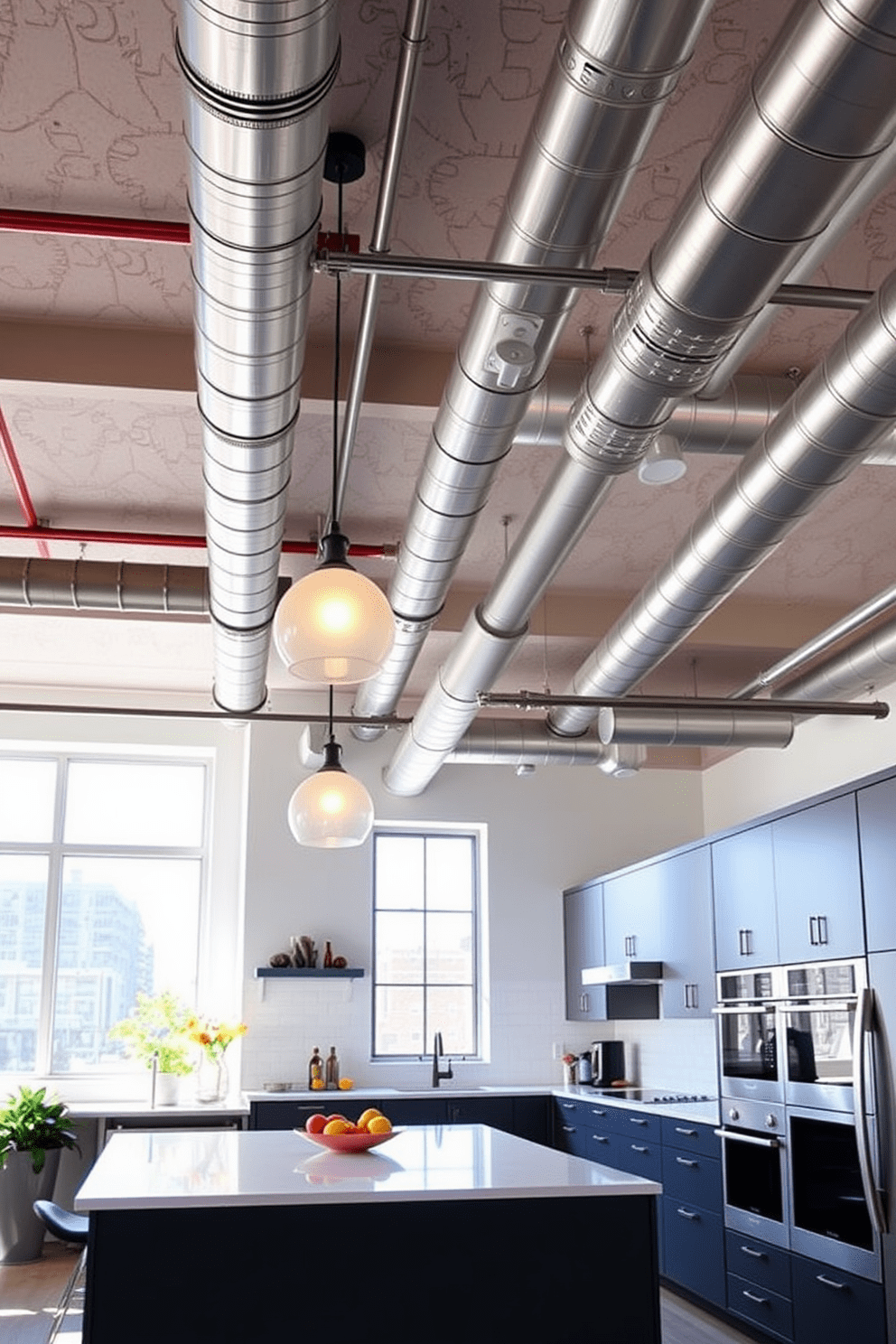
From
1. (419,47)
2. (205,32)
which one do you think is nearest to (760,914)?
(419,47)

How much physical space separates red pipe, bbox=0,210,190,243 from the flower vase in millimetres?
6112

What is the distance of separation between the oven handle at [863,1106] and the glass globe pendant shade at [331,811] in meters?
2.16

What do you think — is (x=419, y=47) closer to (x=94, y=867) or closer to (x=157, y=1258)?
(x=157, y=1258)

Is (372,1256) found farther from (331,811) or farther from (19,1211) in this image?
(19,1211)

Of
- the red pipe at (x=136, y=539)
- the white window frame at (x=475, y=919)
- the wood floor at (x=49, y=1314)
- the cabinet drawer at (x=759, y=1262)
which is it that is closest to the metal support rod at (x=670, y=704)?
the red pipe at (x=136, y=539)

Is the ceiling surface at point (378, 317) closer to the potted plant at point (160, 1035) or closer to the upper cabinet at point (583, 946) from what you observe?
the upper cabinet at point (583, 946)

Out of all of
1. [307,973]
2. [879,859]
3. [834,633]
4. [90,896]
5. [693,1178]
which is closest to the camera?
[879,859]

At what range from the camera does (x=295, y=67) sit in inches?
92.8

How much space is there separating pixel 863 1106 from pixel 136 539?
12.7 ft

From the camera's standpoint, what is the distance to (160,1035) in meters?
9.10

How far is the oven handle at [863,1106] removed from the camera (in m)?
5.25

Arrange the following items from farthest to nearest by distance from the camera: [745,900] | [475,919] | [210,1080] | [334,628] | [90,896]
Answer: [475,919] → [90,896] → [210,1080] → [745,900] → [334,628]

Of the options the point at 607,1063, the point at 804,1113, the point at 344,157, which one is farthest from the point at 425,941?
the point at 344,157

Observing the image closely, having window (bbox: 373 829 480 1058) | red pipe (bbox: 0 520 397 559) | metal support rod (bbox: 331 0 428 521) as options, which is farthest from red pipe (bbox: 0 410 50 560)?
window (bbox: 373 829 480 1058)
